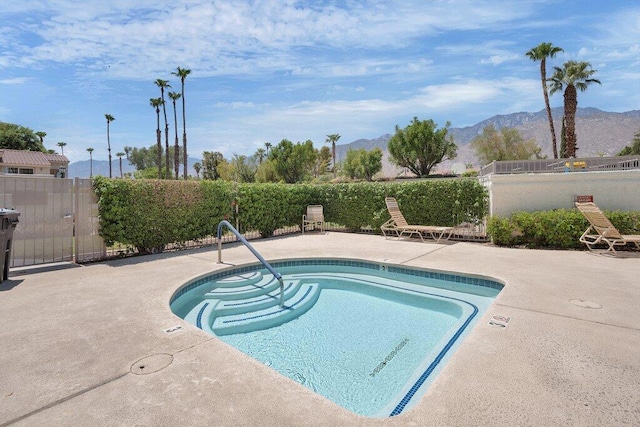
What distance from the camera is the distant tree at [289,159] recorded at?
45.9m

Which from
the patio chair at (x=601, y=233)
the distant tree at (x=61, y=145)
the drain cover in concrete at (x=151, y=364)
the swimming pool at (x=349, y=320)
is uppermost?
the distant tree at (x=61, y=145)

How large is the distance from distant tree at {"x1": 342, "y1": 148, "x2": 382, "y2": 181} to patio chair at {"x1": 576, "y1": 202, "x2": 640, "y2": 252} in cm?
3888

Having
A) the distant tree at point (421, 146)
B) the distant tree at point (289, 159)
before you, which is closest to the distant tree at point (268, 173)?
the distant tree at point (289, 159)

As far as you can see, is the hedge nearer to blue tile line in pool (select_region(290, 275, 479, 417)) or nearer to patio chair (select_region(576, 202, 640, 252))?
patio chair (select_region(576, 202, 640, 252))

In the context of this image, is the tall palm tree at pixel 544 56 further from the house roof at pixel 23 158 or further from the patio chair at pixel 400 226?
the house roof at pixel 23 158

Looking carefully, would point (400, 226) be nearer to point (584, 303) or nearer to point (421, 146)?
point (584, 303)

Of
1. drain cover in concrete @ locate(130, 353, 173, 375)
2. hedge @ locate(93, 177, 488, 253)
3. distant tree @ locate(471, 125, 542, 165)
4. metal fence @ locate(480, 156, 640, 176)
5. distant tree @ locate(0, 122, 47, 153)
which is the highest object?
distant tree @ locate(0, 122, 47, 153)

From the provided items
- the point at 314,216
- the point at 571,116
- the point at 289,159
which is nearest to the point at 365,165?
the point at 289,159

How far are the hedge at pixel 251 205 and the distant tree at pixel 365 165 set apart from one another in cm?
3430

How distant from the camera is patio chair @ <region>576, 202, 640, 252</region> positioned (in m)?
8.16

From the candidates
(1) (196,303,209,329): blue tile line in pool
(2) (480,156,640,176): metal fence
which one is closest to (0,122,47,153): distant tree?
(1) (196,303,209,329): blue tile line in pool

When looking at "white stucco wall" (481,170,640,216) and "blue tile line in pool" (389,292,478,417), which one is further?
"white stucco wall" (481,170,640,216)

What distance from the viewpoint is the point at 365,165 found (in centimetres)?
4853

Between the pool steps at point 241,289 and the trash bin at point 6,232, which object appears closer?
the trash bin at point 6,232
